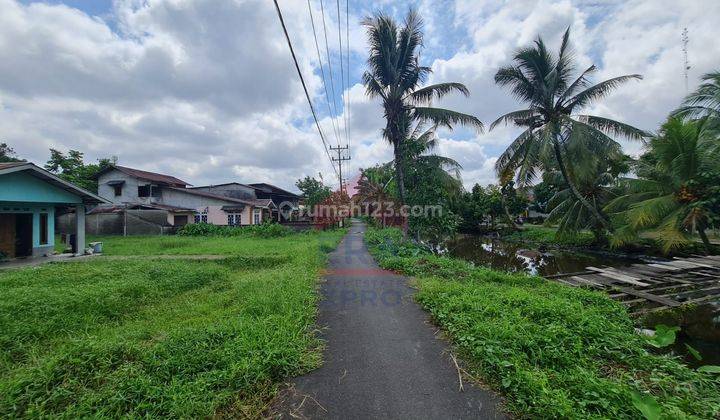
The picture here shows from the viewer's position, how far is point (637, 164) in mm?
14281

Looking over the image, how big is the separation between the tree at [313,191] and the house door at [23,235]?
17.9 meters

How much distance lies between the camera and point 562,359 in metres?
3.34

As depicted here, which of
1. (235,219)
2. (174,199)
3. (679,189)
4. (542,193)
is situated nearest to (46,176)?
(235,219)

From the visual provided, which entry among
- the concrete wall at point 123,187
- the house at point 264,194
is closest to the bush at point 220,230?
the house at point 264,194

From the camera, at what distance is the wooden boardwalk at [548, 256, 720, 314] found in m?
6.98

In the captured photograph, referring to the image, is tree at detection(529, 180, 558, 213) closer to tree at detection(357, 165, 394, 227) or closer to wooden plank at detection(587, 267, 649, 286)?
tree at detection(357, 165, 394, 227)

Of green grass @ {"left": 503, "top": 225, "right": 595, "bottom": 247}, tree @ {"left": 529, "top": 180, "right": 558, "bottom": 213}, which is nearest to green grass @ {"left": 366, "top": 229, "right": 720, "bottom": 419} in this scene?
green grass @ {"left": 503, "top": 225, "right": 595, "bottom": 247}

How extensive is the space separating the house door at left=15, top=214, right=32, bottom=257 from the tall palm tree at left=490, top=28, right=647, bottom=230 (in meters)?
19.7

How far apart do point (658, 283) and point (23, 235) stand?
21.2 m

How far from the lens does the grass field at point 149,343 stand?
2633 mm

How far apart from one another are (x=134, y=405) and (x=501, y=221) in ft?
105

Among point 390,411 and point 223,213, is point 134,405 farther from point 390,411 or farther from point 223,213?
point 223,213

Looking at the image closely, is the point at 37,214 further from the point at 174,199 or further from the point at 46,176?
the point at 174,199

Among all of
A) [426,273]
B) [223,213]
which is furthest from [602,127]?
[223,213]
